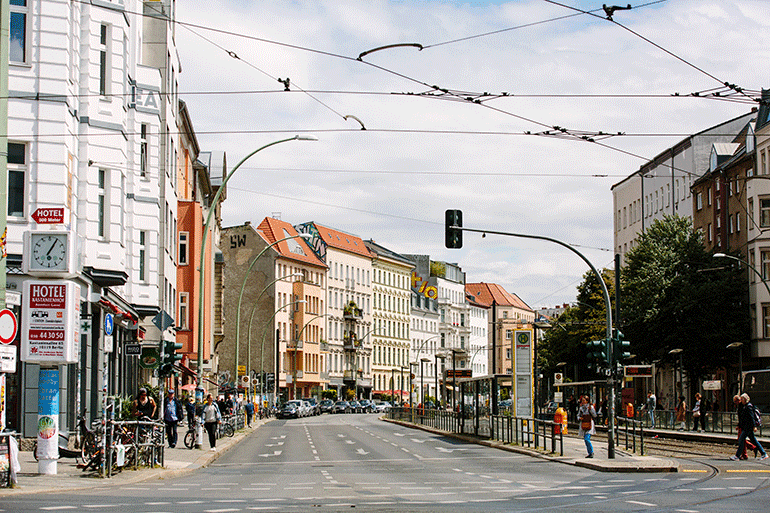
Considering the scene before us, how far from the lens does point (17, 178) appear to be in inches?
1088

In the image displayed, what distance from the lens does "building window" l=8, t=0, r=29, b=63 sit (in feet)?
92.1

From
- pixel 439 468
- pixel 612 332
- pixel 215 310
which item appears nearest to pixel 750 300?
pixel 215 310

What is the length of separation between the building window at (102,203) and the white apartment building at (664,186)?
152 feet

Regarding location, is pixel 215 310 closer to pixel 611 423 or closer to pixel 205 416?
pixel 205 416

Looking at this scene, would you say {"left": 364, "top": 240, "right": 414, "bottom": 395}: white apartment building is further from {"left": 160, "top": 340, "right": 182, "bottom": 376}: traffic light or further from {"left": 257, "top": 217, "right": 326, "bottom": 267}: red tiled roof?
{"left": 160, "top": 340, "right": 182, "bottom": 376}: traffic light

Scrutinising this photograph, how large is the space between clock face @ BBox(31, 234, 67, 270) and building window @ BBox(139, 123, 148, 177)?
55.4 feet

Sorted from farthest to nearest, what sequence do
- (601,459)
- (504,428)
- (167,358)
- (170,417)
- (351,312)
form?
(351,312) → (504,428) → (170,417) → (167,358) → (601,459)

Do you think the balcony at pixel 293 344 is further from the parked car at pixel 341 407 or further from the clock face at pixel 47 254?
the clock face at pixel 47 254

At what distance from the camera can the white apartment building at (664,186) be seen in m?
80.8

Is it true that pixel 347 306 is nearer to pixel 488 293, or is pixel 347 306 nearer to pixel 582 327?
pixel 582 327

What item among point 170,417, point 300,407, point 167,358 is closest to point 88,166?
point 167,358

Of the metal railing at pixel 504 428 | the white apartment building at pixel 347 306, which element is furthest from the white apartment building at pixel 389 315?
the metal railing at pixel 504 428

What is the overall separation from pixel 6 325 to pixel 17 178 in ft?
31.3

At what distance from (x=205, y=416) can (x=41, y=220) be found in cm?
1366
